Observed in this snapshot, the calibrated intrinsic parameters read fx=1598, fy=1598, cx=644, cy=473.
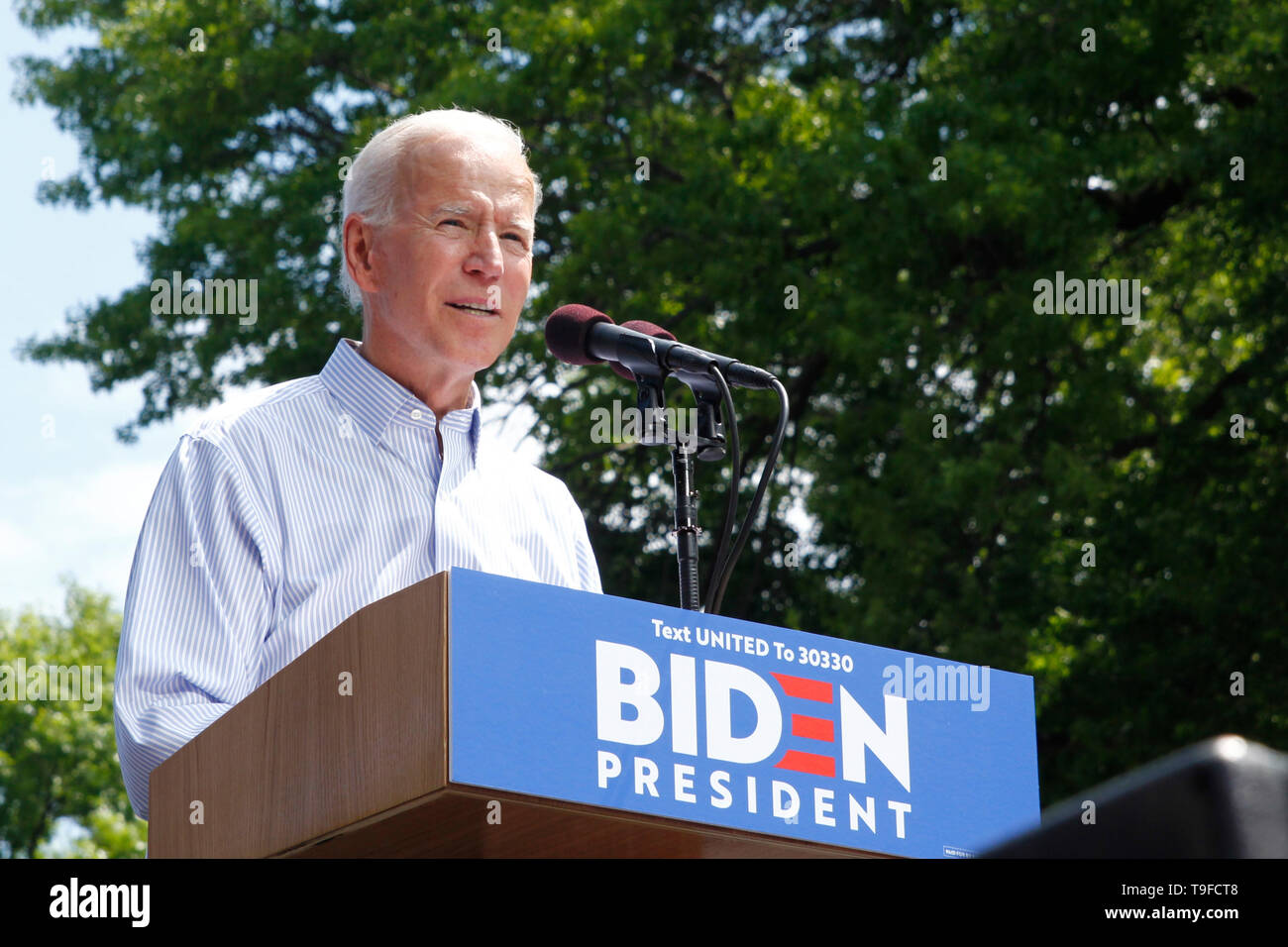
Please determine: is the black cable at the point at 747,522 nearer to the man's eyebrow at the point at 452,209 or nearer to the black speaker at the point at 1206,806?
the man's eyebrow at the point at 452,209

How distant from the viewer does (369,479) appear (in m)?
2.76

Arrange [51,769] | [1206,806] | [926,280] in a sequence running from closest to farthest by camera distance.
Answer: [1206,806] < [926,280] < [51,769]

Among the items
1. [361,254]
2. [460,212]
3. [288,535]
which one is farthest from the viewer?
[361,254]

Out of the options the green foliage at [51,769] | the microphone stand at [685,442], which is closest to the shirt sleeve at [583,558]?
the microphone stand at [685,442]

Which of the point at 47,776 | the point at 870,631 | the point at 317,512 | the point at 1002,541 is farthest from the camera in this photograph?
the point at 47,776

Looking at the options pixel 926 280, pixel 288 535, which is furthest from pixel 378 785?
pixel 926 280

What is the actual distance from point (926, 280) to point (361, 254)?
26.0ft

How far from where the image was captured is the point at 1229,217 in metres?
10.4

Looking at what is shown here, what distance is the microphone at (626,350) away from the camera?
283 cm

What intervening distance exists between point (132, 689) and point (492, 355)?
97 cm

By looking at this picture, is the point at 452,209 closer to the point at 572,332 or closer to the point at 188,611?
the point at 572,332

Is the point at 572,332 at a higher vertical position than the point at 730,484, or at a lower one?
higher

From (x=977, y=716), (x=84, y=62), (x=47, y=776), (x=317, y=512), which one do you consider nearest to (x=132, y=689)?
(x=317, y=512)
